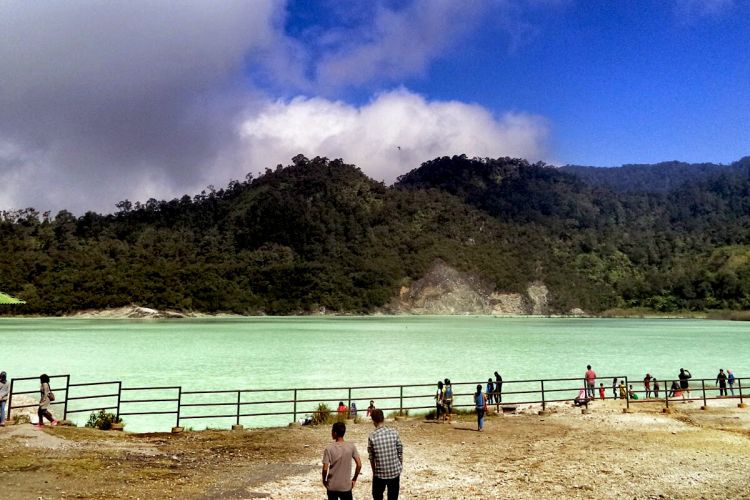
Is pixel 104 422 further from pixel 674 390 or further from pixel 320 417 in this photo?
pixel 674 390

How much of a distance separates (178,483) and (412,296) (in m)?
171

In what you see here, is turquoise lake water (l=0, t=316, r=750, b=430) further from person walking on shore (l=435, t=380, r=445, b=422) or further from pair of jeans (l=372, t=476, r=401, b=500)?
pair of jeans (l=372, t=476, r=401, b=500)

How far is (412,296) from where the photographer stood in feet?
592

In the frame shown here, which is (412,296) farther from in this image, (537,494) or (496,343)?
(537,494)

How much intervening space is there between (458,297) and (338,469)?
576 feet

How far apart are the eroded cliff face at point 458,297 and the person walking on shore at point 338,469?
6685 inches

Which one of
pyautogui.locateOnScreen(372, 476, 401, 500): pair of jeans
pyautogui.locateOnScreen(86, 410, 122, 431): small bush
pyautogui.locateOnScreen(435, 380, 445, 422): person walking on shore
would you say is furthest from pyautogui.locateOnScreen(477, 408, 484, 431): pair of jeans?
pyautogui.locateOnScreen(86, 410, 122, 431): small bush

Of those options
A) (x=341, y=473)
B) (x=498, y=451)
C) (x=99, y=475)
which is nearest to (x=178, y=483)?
(x=99, y=475)

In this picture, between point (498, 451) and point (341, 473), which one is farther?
point (498, 451)

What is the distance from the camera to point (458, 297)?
17975cm

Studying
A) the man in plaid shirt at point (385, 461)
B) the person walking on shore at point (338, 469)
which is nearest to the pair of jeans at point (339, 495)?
the person walking on shore at point (338, 469)

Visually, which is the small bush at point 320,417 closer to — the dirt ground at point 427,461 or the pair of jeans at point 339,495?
the dirt ground at point 427,461

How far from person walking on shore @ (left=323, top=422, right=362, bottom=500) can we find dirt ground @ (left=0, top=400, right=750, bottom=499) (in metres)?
3.34

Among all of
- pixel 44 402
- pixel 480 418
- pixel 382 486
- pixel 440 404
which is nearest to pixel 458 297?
pixel 440 404
